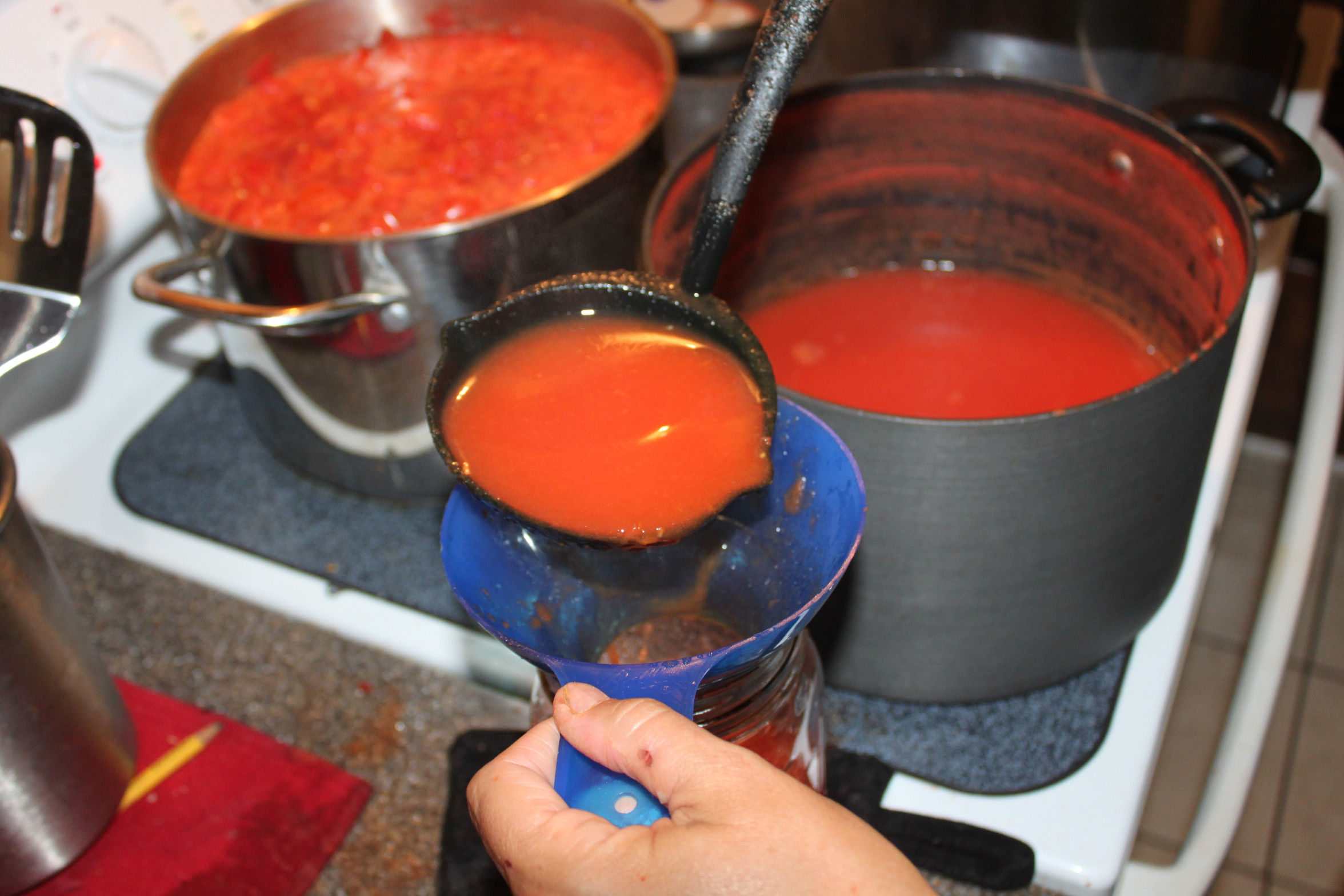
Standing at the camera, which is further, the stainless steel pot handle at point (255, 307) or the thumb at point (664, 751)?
the stainless steel pot handle at point (255, 307)

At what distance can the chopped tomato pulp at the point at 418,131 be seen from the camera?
0.90 metres

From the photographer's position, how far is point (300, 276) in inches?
30.9

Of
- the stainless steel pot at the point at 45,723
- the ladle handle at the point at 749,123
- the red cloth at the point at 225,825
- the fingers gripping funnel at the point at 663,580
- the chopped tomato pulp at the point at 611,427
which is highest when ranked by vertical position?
the ladle handle at the point at 749,123

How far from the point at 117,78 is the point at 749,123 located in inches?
24.3

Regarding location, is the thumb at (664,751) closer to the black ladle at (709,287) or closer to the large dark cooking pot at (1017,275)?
the black ladle at (709,287)

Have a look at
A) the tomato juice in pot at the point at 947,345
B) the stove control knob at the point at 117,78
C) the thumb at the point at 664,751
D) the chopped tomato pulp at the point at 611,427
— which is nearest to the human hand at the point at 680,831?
the thumb at the point at 664,751

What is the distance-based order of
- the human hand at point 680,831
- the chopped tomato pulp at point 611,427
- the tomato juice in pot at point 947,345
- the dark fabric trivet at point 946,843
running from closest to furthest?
the human hand at point 680,831, the chopped tomato pulp at point 611,427, the dark fabric trivet at point 946,843, the tomato juice in pot at point 947,345

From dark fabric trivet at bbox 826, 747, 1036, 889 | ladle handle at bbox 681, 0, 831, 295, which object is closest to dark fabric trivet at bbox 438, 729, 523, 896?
dark fabric trivet at bbox 826, 747, 1036, 889

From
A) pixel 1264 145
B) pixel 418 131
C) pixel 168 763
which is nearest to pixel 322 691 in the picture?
pixel 168 763

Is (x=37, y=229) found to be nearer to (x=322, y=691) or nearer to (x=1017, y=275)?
(x=322, y=691)

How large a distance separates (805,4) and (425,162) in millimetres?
483

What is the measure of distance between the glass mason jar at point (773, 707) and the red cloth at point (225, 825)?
192 mm

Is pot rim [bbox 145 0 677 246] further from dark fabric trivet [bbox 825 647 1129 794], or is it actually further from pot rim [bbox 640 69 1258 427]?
dark fabric trivet [bbox 825 647 1129 794]

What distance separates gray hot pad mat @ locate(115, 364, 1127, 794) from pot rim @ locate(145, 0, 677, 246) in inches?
9.1
